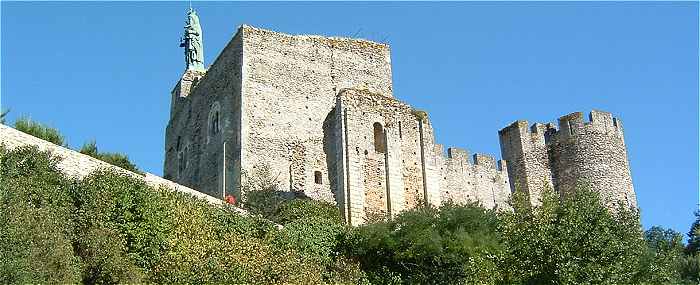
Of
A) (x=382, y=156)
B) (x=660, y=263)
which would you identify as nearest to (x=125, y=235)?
(x=382, y=156)

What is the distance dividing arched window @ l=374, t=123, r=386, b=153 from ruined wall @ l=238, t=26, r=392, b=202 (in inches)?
57.4

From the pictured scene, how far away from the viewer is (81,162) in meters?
20.6

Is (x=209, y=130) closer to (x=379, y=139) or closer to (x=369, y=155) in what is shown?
(x=379, y=139)

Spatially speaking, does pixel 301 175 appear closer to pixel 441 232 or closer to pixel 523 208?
pixel 441 232

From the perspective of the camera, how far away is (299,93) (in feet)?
98.3

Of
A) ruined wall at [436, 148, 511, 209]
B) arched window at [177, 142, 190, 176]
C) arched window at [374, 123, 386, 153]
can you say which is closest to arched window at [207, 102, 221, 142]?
arched window at [177, 142, 190, 176]

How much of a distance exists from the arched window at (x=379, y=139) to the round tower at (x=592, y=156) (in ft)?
27.0

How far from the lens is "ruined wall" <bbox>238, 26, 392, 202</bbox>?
28.3 meters

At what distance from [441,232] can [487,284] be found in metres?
3.25

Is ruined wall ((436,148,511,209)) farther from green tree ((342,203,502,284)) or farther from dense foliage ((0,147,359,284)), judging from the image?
dense foliage ((0,147,359,284))

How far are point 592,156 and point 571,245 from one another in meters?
16.5

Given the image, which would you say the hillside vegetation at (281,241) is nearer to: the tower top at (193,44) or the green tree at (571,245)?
the green tree at (571,245)

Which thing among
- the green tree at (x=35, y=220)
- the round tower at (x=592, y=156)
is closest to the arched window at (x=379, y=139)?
the round tower at (x=592, y=156)

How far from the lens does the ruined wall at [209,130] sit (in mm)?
28812
